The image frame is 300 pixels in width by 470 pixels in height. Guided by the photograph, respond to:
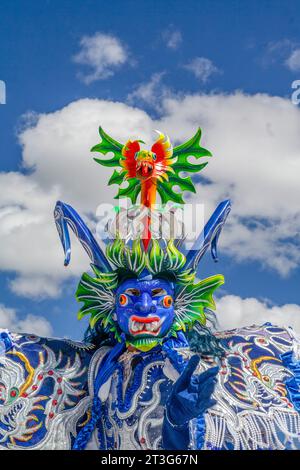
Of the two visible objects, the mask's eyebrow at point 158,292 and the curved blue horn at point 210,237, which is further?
the curved blue horn at point 210,237

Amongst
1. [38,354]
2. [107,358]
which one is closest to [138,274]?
[107,358]

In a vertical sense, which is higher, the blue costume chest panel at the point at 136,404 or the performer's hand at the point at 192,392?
the blue costume chest panel at the point at 136,404

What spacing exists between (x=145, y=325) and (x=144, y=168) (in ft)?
5.98

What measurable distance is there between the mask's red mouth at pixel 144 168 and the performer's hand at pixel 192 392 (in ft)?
9.24

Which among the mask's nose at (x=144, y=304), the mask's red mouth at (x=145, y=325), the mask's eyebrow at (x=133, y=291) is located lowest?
the mask's red mouth at (x=145, y=325)

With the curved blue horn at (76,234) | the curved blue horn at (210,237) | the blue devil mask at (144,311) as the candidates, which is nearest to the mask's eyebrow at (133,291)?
the blue devil mask at (144,311)

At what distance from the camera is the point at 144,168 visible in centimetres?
700

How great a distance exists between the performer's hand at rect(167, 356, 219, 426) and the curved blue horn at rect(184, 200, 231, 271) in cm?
208

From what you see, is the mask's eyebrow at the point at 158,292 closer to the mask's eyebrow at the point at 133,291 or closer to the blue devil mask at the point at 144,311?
the blue devil mask at the point at 144,311

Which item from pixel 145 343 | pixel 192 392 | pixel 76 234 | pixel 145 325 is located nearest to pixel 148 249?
pixel 145 325

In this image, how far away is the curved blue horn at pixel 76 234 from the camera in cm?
683

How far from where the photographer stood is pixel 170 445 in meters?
5.19

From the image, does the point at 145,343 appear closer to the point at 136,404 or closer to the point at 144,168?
the point at 136,404

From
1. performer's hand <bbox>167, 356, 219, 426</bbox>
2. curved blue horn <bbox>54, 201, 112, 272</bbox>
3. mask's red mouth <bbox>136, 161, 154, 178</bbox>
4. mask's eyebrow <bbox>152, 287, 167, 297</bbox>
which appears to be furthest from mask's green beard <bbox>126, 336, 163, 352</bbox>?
mask's red mouth <bbox>136, 161, 154, 178</bbox>
